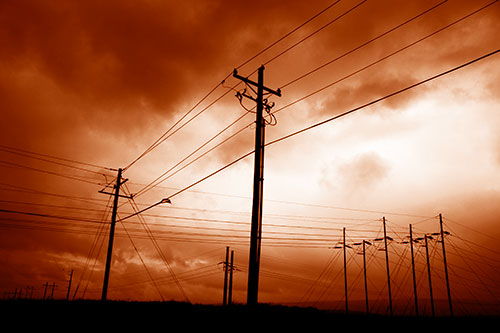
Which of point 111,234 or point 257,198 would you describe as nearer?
point 257,198

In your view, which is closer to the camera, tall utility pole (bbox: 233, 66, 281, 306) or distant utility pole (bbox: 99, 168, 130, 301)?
tall utility pole (bbox: 233, 66, 281, 306)

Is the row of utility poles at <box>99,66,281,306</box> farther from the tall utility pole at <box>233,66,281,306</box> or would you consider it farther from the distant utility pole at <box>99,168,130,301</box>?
the distant utility pole at <box>99,168,130,301</box>

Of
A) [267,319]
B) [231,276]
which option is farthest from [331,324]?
[231,276]

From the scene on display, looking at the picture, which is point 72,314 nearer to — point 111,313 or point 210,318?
point 111,313

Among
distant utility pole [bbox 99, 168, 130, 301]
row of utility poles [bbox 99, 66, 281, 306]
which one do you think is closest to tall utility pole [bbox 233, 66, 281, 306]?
row of utility poles [bbox 99, 66, 281, 306]

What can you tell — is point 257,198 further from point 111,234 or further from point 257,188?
point 111,234

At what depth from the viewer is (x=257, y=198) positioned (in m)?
13.6

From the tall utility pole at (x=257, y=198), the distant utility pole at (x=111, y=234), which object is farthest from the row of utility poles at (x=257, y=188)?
the distant utility pole at (x=111, y=234)

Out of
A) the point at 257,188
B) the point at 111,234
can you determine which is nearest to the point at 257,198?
the point at 257,188

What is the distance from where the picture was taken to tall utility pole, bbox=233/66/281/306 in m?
12.5

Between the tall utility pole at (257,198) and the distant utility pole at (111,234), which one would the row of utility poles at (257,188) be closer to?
the tall utility pole at (257,198)

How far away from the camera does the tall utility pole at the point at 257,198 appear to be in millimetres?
12461

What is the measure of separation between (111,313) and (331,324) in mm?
11348

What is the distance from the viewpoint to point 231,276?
46.2 meters
